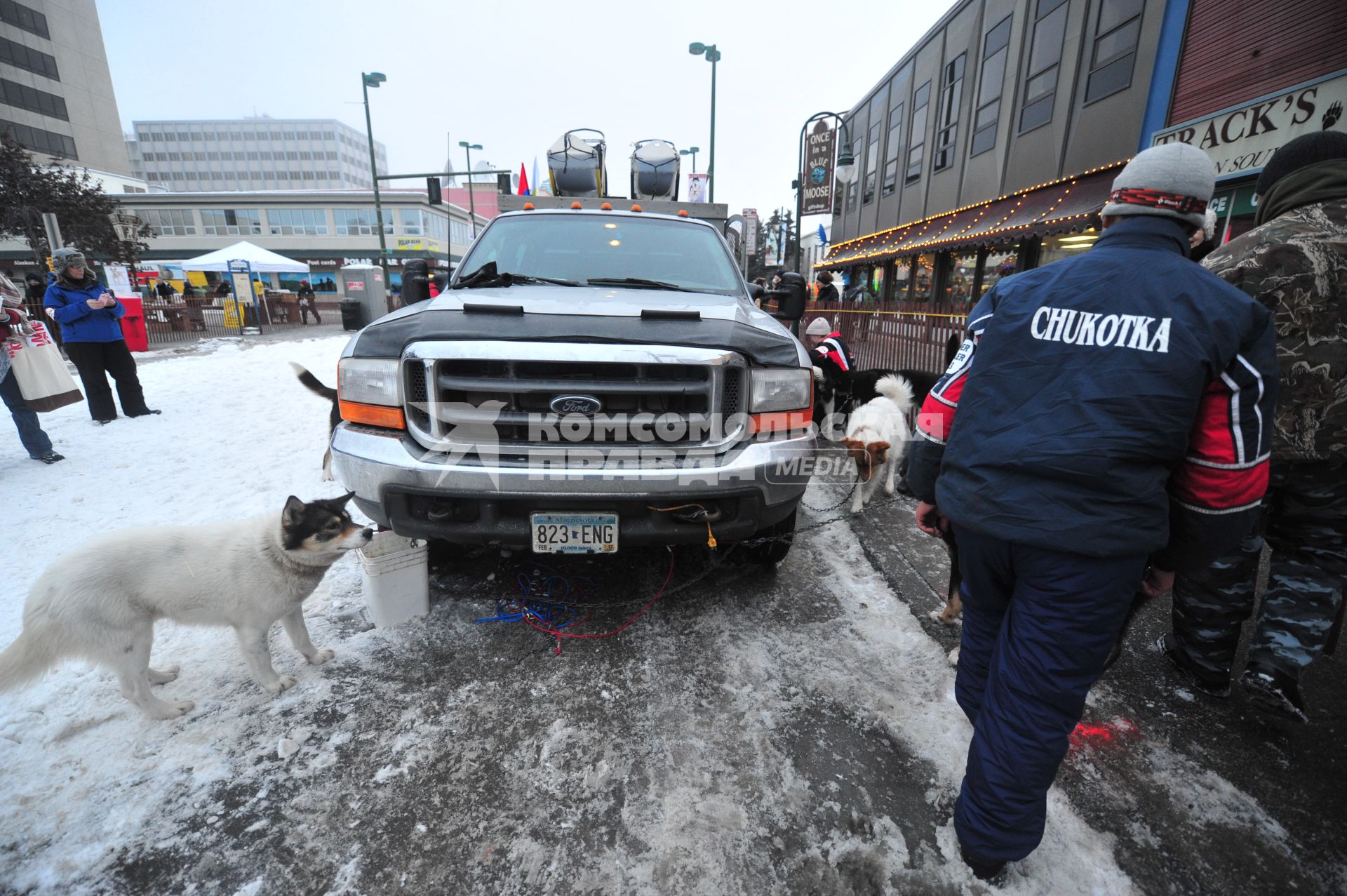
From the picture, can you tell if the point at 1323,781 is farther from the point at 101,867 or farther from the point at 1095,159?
the point at 1095,159

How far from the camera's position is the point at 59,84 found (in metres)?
47.8

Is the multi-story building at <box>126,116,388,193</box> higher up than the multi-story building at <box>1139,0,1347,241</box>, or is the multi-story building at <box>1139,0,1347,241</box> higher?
the multi-story building at <box>126,116,388,193</box>

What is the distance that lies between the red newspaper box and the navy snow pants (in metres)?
16.0

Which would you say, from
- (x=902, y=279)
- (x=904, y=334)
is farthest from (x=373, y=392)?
(x=902, y=279)

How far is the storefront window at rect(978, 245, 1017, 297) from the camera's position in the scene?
1347 cm

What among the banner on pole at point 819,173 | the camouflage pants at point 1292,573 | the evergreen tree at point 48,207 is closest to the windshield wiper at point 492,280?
the camouflage pants at point 1292,573

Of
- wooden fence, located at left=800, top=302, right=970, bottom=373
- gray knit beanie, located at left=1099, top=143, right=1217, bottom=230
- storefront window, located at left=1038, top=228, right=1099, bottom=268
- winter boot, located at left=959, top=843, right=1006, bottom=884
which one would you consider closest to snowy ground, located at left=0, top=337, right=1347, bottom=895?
winter boot, located at left=959, top=843, right=1006, bottom=884

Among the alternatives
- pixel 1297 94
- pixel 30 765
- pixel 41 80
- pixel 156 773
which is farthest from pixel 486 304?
pixel 41 80

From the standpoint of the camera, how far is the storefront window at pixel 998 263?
1347cm

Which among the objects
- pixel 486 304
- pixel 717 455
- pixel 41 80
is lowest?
pixel 717 455

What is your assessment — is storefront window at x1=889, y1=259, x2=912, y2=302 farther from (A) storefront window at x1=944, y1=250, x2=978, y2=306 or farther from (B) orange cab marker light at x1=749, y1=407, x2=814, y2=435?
(B) orange cab marker light at x1=749, y1=407, x2=814, y2=435

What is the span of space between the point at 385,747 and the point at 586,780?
82 centimetres

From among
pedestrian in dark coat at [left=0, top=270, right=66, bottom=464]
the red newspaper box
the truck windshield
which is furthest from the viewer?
the red newspaper box

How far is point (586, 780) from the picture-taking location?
2100 mm
